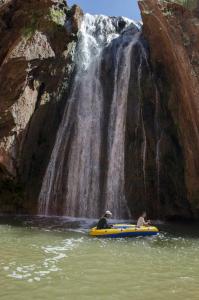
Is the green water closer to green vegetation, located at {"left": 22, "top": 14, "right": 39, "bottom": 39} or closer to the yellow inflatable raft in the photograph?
the yellow inflatable raft

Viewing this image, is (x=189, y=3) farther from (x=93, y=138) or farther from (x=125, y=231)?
(x=125, y=231)

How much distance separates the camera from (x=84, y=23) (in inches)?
1164

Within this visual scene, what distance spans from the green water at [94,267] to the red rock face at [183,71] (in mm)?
5982

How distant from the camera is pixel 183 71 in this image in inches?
818

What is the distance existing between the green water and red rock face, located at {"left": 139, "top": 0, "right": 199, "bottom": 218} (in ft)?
19.6

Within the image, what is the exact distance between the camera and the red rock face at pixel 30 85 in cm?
2308

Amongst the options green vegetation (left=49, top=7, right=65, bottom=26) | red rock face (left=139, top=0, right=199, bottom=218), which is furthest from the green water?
green vegetation (left=49, top=7, right=65, bottom=26)

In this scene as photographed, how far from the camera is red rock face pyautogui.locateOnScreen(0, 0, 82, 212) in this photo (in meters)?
23.1

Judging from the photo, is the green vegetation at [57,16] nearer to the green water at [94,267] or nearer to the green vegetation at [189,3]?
the green vegetation at [189,3]

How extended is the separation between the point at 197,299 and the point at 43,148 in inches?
680

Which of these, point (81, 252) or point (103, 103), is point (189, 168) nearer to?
point (103, 103)

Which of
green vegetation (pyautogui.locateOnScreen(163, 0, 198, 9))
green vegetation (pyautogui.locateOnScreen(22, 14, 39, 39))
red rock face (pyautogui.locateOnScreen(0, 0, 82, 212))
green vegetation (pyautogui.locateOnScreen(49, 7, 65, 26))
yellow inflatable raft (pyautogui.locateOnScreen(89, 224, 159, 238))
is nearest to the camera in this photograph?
yellow inflatable raft (pyautogui.locateOnScreen(89, 224, 159, 238))

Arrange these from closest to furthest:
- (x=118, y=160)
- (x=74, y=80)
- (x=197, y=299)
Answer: (x=197, y=299) → (x=118, y=160) → (x=74, y=80)

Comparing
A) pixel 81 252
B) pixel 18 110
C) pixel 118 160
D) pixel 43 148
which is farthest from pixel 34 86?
pixel 81 252
